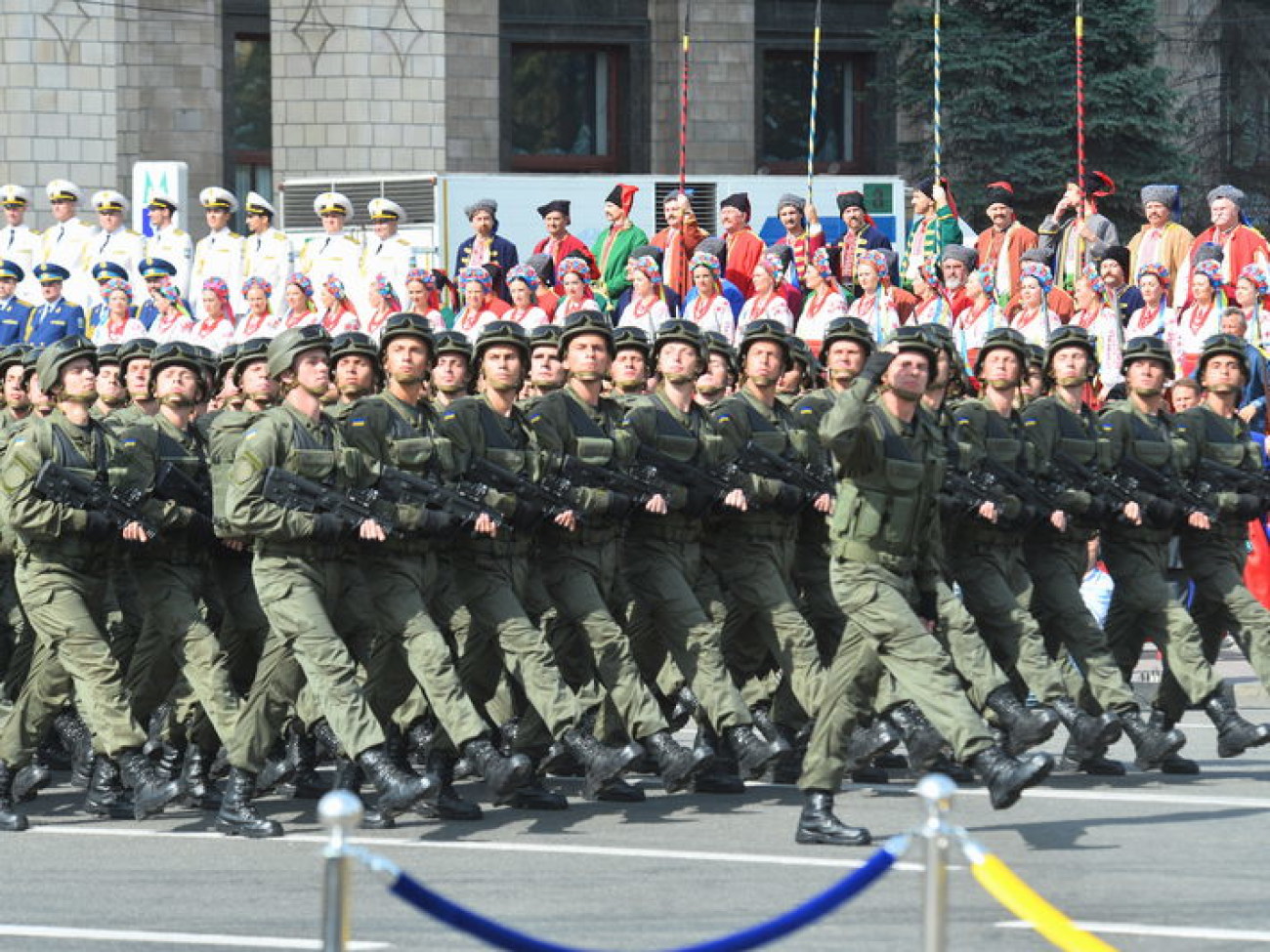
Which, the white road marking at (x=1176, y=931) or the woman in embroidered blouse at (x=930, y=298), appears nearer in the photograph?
the white road marking at (x=1176, y=931)

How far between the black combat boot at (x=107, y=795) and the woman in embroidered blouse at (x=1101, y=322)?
837 cm

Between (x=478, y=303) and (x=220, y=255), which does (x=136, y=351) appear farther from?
(x=220, y=255)

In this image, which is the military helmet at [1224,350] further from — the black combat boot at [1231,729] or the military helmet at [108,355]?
the military helmet at [108,355]

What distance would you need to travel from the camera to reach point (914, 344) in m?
11.9

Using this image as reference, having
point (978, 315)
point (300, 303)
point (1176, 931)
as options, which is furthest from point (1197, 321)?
point (1176, 931)

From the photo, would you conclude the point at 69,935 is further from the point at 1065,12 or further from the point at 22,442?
the point at 1065,12

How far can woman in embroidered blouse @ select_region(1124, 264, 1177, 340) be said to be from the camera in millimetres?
19266

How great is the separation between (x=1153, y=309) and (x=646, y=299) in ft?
10.7

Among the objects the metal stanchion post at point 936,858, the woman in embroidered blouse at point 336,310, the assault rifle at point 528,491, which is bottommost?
the metal stanchion post at point 936,858

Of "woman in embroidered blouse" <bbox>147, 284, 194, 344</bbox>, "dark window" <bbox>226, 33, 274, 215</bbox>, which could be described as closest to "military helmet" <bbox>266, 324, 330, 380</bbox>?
"woman in embroidered blouse" <bbox>147, 284, 194, 344</bbox>

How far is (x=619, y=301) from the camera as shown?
68.5 ft

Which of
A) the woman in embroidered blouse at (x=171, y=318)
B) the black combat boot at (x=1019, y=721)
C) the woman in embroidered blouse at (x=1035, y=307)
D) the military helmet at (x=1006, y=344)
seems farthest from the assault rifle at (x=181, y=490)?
the woman in embroidered blouse at (x=1035, y=307)

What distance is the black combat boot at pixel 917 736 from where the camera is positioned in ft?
39.5

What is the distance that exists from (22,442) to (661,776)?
3.02 meters
